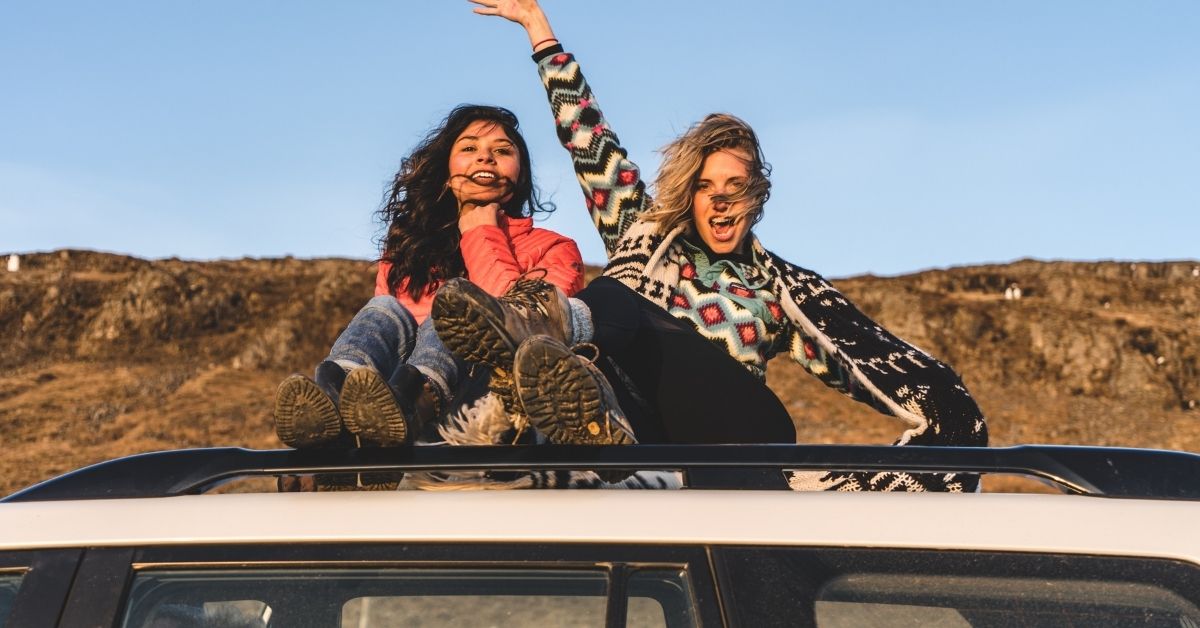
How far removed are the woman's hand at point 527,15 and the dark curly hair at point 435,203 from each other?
0.29 meters

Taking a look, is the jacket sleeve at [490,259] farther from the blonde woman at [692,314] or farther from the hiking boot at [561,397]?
the hiking boot at [561,397]

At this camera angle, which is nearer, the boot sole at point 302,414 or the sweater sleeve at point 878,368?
the boot sole at point 302,414

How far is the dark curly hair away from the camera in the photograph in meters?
4.02

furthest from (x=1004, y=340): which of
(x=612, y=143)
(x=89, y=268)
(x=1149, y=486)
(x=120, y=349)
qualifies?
(x=1149, y=486)

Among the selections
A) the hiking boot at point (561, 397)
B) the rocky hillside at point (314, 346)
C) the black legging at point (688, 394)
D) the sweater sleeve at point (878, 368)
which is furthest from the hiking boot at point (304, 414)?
the rocky hillside at point (314, 346)

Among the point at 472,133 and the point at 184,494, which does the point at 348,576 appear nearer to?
the point at 184,494

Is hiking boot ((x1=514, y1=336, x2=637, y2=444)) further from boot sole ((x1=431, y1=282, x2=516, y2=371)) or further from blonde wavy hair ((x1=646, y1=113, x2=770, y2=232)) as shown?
blonde wavy hair ((x1=646, y1=113, x2=770, y2=232))

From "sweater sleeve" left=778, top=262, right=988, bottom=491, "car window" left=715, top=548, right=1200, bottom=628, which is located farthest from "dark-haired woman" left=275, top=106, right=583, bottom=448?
"car window" left=715, top=548, right=1200, bottom=628

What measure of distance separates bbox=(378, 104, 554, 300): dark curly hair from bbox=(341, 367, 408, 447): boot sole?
4.99ft

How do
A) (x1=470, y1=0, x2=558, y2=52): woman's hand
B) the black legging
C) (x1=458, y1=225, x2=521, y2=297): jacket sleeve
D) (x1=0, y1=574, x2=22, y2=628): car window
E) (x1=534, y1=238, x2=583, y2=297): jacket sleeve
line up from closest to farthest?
(x1=0, y1=574, x2=22, y2=628): car window < the black legging < (x1=458, y1=225, x2=521, y2=297): jacket sleeve < (x1=534, y1=238, x2=583, y2=297): jacket sleeve < (x1=470, y1=0, x2=558, y2=52): woman's hand

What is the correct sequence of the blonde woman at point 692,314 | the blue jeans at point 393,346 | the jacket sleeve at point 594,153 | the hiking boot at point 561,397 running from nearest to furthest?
the hiking boot at point 561,397 < the blonde woman at point 692,314 < the blue jeans at point 393,346 < the jacket sleeve at point 594,153

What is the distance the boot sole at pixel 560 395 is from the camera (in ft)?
7.93

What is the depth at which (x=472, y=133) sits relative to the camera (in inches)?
165

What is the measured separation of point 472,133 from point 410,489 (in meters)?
2.29
